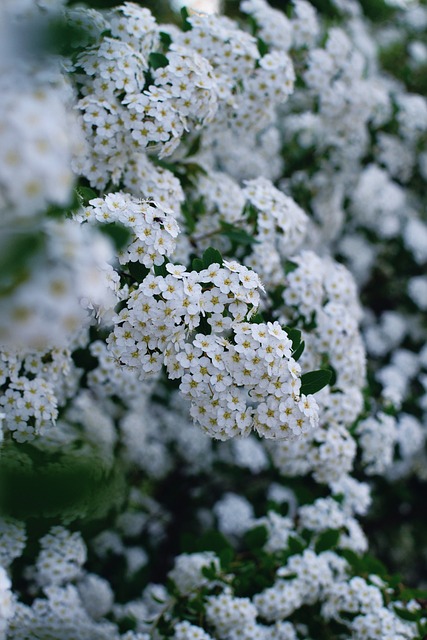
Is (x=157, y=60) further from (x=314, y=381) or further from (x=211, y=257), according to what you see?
(x=314, y=381)

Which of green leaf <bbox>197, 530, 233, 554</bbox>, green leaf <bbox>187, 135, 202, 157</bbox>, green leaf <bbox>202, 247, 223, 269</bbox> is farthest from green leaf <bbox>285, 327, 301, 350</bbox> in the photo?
green leaf <bbox>197, 530, 233, 554</bbox>

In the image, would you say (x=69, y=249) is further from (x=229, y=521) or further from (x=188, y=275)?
(x=229, y=521)

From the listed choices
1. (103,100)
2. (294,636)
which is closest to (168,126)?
(103,100)

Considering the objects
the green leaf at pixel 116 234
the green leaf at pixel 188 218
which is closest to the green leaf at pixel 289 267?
the green leaf at pixel 188 218

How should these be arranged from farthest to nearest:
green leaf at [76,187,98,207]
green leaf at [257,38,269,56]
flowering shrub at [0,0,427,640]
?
green leaf at [257,38,269,56] < green leaf at [76,187,98,207] < flowering shrub at [0,0,427,640]

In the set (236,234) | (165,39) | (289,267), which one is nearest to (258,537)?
(289,267)

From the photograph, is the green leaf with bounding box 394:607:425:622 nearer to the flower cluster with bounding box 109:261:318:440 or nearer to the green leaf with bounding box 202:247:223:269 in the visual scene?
the flower cluster with bounding box 109:261:318:440

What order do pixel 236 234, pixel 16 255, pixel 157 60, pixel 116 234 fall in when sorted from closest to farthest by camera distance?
pixel 16 255 < pixel 116 234 < pixel 157 60 < pixel 236 234
